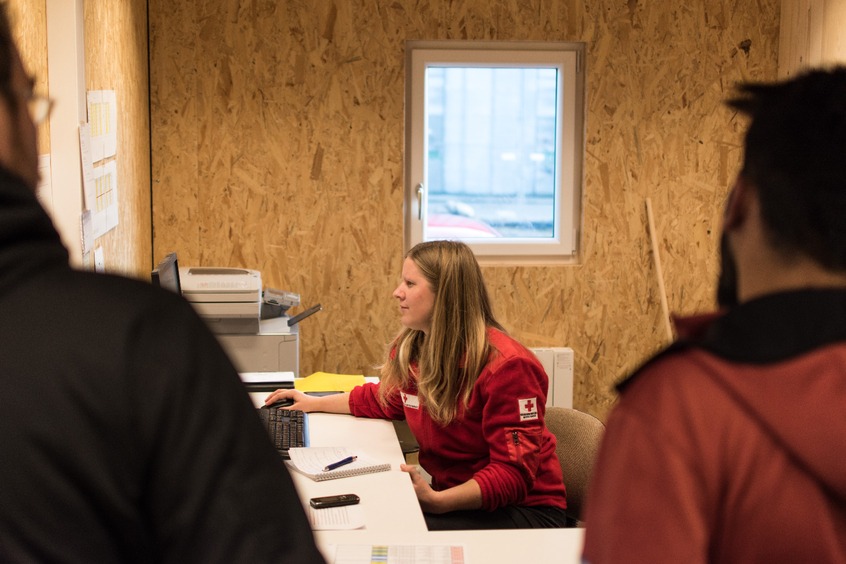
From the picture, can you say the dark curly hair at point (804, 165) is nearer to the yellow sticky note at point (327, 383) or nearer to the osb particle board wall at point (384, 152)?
the yellow sticky note at point (327, 383)

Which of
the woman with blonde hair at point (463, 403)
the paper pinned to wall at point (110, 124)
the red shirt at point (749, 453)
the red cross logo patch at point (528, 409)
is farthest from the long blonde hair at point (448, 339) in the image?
the red shirt at point (749, 453)

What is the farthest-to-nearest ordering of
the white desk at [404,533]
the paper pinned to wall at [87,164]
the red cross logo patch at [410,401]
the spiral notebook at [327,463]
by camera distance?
the paper pinned to wall at [87,164], the red cross logo patch at [410,401], the spiral notebook at [327,463], the white desk at [404,533]

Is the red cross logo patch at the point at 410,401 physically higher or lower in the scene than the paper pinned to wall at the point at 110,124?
lower

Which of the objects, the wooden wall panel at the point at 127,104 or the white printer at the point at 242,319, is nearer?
the wooden wall panel at the point at 127,104

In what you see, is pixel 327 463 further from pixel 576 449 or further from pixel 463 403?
pixel 576 449

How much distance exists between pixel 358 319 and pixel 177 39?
1.75m

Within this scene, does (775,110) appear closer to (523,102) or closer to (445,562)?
(445,562)

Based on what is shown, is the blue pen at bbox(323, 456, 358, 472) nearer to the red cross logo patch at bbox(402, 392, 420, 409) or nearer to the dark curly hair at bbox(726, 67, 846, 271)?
the red cross logo patch at bbox(402, 392, 420, 409)

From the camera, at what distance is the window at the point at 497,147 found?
13.3 feet

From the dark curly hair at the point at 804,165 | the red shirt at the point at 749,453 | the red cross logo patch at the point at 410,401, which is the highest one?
the dark curly hair at the point at 804,165

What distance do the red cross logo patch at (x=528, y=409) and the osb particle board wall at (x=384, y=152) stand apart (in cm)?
211

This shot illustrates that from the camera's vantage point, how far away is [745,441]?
2.08 feet

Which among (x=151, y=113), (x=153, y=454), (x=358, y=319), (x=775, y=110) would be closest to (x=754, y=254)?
(x=775, y=110)

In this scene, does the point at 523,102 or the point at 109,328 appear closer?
the point at 109,328
